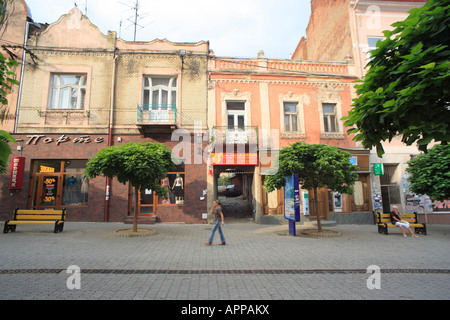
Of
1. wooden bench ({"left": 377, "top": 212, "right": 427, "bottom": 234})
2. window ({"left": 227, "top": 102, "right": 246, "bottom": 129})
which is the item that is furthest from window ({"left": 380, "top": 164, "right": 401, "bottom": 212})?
window ({"left": 227, "top": 102, "right": 246, "bottom": 129})

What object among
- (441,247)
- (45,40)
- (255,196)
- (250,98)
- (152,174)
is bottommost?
(441,247)

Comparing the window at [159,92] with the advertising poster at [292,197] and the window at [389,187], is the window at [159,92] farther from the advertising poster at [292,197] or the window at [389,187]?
the window at [389,187]

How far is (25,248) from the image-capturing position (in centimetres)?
732

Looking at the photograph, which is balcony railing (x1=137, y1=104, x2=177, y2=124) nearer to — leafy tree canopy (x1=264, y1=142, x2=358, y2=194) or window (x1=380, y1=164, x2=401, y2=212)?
leafy tree canopy (x1=264, y1=142, x2=358, y2=194)

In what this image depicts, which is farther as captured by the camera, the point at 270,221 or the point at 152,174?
the point at 270,221

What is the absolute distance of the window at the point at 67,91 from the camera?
14.2 meters

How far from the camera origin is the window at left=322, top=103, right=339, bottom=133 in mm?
15336

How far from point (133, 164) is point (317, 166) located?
6899mm

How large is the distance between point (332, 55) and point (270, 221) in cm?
1314

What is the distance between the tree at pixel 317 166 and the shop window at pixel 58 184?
10.3 meters

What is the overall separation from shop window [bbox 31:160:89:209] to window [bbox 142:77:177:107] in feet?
17.2
